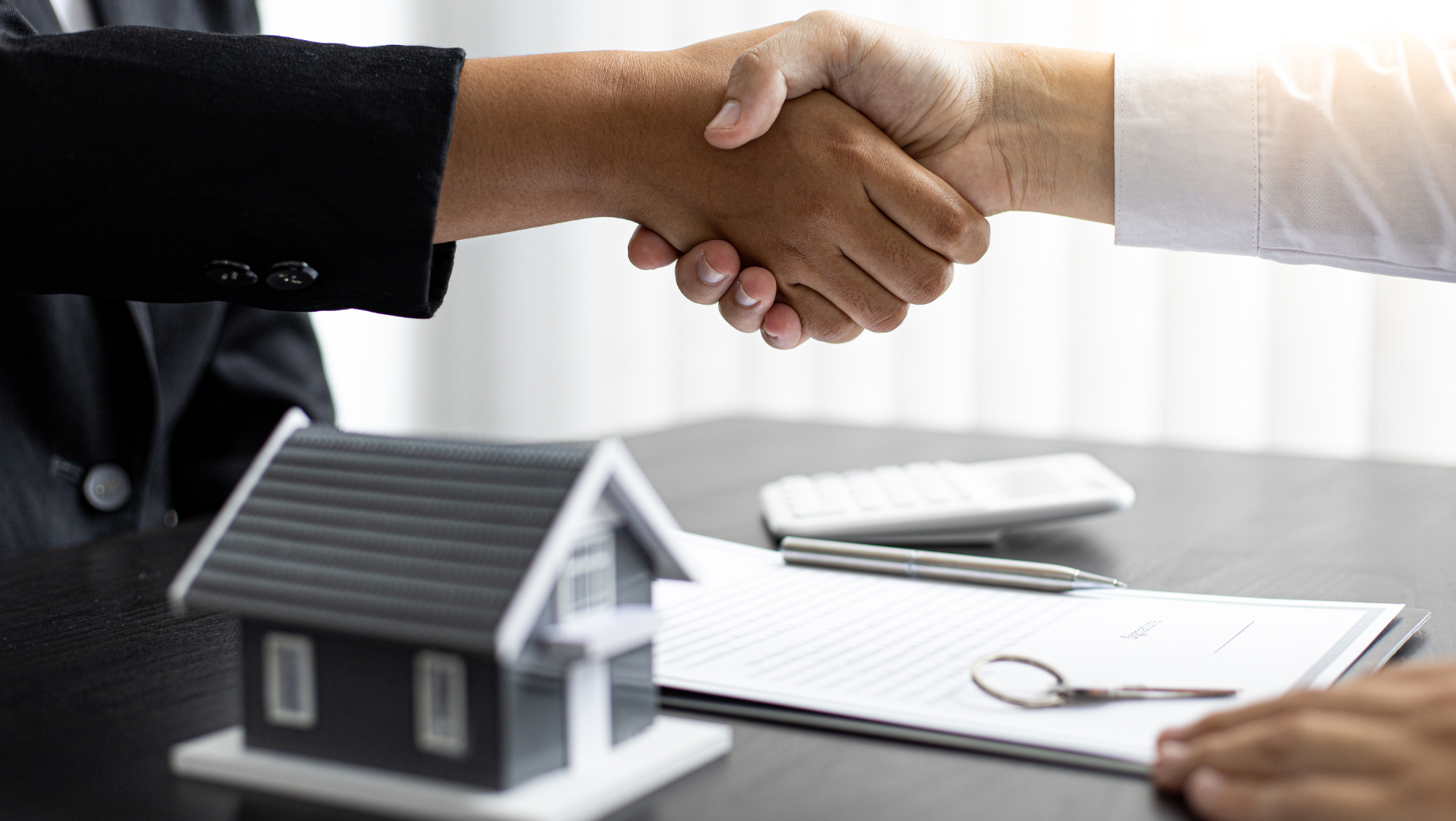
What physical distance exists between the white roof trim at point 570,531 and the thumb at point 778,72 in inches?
22.7

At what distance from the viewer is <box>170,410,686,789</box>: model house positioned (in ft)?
1.24

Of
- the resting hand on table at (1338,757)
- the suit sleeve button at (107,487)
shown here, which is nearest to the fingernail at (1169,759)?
the resting hand on table at (1338,757)

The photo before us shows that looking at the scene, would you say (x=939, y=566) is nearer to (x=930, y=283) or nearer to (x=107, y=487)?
(x=930, y=283)

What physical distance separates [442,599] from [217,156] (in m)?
0.46

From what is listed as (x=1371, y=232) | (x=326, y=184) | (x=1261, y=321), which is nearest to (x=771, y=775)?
(x=326, y=184)

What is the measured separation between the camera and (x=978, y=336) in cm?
220

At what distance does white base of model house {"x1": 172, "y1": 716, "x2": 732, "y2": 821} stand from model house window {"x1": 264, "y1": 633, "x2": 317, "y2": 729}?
0.05ft

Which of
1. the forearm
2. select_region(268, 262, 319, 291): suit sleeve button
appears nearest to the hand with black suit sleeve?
select_region(268, 262, 319, 291): suit sleeve button

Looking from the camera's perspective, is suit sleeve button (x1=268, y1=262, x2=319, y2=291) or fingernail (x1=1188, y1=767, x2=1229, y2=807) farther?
suit sleeve button (x1=268, y1=262, x2=319, y2=291)

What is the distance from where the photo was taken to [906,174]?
3.43ft

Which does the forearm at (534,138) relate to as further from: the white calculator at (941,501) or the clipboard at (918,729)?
the clipboard at (918,729)

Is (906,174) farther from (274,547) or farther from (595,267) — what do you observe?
(595,267)

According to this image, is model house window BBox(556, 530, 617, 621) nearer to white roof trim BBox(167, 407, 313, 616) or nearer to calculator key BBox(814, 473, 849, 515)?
white roof trim BBox(167, 407, 313, 616)

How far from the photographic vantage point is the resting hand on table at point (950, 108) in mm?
992
